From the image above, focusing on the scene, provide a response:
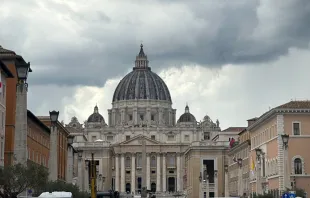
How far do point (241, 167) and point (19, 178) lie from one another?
6590 centimetres

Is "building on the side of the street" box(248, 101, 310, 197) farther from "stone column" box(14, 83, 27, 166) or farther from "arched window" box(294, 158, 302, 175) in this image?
Answer: "stone column" box(14, 83, 27, 166)

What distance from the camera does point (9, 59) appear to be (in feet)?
236

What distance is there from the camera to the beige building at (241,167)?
120 meters

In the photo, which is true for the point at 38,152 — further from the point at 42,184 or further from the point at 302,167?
the point at 42,184

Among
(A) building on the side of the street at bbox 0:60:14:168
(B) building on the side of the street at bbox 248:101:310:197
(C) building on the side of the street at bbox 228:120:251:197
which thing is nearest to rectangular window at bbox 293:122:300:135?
(B) building on the side of the street at bbox 248:101:310:197

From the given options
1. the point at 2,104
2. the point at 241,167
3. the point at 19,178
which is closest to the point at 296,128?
the point at 241,167

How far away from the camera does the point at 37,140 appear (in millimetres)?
94312

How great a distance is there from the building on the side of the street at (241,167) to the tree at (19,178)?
58669 millimetres

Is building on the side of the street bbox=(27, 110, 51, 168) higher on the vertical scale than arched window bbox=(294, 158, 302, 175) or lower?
higher

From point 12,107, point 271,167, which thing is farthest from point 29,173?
point 271,167

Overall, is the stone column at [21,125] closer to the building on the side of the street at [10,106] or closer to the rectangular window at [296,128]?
the building on the side of the street at [10,106]

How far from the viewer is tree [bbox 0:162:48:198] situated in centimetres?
5025

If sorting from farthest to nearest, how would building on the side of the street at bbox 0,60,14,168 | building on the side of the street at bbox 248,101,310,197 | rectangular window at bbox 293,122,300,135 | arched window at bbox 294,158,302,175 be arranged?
rectangular window at bbox 293,122,300,135 → arched window at bbox 294,158,302,175 → building on the side of the street at bbox 248,101,310,197 → building on the side of the street at bbox 0,60,14,168

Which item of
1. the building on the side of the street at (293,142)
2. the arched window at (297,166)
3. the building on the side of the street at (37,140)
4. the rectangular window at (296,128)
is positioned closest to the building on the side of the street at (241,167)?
the building on the side of the street at (293,142)
